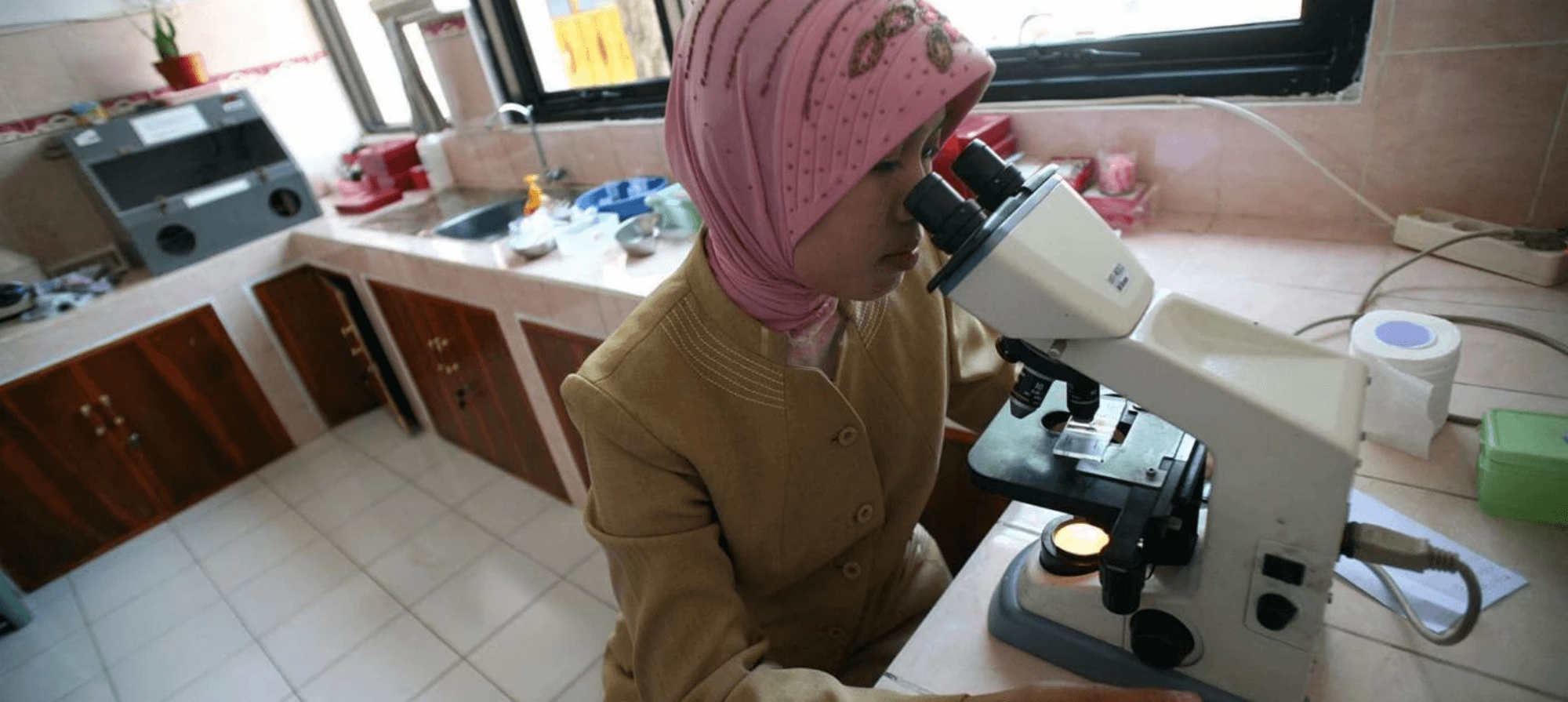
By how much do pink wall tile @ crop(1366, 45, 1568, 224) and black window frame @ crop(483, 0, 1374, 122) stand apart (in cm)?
11

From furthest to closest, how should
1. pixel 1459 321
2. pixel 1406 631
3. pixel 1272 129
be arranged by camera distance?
1. pixel 1272 129
2. pixel 1459 321
3. pixel 1406 631

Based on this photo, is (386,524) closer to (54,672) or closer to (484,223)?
(54,672)

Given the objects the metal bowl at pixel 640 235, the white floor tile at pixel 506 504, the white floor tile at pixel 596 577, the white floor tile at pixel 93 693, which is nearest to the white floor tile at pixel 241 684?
the white floor tile at pixel 93 693

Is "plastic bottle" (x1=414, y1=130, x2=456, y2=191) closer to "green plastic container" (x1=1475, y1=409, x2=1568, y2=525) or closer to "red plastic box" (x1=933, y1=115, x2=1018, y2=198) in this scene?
"red plastic box" (x1=933, y1=115, x2=1018, y2=198)

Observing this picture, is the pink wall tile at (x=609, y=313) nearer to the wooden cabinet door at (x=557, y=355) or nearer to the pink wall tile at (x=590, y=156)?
the wooden cabinet door at (x=557, y=355)

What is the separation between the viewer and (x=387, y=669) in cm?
205

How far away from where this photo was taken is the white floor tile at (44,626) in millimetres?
2385

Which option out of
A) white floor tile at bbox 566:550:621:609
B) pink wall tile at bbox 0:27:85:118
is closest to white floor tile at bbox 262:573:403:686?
white floor tile at bbox 566:550:621:609

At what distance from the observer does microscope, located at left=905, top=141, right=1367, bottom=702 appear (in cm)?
54

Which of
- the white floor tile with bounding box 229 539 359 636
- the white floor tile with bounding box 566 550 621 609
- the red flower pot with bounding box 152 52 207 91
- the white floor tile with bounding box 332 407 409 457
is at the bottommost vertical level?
the white floor tile with bounding box 566 550 621 609

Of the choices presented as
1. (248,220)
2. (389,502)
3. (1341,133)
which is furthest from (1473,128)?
(248,220)

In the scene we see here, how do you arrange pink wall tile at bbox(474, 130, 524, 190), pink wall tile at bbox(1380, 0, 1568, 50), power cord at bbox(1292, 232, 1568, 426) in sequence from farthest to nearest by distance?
pink wall tile at bbox(474, 130, 524, 190) → pink wall tile at bbox(1380, 0, 1568, 50) → power cord at bbox(1292, 232, 1568, 426)

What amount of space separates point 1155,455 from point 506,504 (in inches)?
95.3

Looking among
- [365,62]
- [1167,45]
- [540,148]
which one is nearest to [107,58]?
[365,62]
